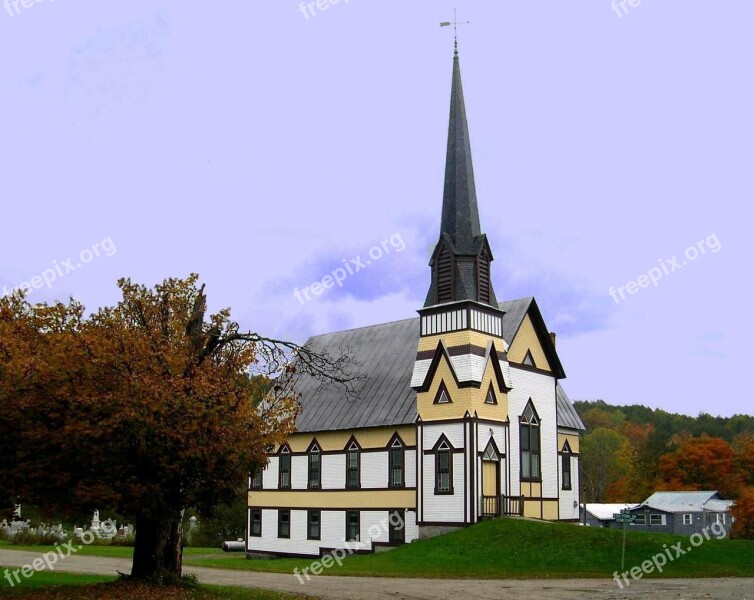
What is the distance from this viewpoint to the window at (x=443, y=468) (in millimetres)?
36781

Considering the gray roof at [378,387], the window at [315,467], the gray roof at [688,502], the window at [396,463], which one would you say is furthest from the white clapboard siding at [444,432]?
the gray roof at [688,502]

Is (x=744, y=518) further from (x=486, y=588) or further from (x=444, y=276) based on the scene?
(x=486, y=588)

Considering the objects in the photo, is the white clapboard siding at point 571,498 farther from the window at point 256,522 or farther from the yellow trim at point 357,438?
the window at point 256,522

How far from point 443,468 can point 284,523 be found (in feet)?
38.2

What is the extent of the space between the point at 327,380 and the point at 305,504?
6764 mm

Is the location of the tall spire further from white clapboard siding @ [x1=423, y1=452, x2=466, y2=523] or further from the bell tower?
white clapboard siding @ [x1=423, y1=452, x2=466, y2=523]

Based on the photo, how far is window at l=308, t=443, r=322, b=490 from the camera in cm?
4325

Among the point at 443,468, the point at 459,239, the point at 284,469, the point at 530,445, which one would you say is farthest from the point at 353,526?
the point at 459,239

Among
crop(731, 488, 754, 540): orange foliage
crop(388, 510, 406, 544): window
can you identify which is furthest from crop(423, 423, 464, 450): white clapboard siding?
crop(731, 488, 754, 540): orange foliage

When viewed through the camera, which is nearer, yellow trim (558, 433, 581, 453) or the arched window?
the arched window

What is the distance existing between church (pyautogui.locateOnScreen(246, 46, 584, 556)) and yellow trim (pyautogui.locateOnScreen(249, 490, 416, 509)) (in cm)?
6

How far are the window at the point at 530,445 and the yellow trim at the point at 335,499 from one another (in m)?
5.73

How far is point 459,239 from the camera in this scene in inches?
1545

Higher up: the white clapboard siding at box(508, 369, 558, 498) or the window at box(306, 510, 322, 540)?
the white clapboard siding at box(508, 369, 558, 498)
